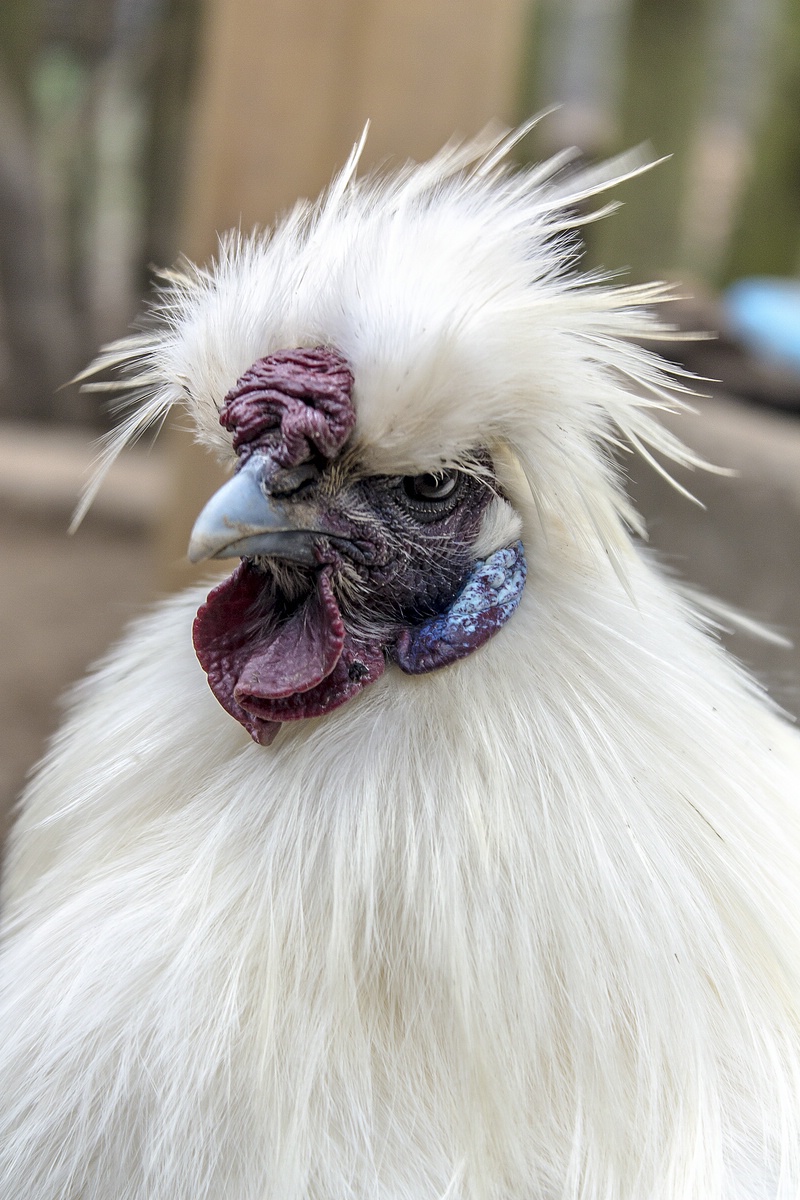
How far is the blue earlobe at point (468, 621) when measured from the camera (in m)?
1.29

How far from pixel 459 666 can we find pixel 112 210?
8807 mm

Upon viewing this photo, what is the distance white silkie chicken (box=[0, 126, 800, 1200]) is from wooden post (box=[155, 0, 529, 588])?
5.56ft

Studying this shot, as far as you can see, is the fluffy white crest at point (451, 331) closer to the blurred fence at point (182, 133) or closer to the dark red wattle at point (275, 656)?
the dark red wattle at point (275, 656)

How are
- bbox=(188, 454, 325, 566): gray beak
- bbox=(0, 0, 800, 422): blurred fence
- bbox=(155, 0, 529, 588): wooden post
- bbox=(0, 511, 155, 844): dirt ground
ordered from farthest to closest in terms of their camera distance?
bbox=(0, 0, 800, 422): blurred fence < bbox=(0, 511, 155, 844): dirt ground < bbox=(155, 0, 529, 588): wooden post < bbox=(188, 454, 325, 566): gray beak

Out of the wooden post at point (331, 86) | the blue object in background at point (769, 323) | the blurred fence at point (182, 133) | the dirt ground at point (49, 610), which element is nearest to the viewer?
the wooden post at point (331, 86)

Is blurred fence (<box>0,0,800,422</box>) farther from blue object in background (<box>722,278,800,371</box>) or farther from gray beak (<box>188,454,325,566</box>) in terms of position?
gray beak (<box>188,454,325,566</box>)

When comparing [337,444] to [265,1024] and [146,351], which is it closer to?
[146,351]

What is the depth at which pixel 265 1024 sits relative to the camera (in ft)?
4.03

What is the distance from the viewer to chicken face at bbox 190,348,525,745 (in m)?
1.20

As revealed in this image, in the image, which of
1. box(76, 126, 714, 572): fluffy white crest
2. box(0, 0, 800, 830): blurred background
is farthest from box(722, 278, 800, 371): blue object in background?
box(76, 126, 714, 572): fluffy white crest

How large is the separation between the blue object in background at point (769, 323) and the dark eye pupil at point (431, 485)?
2.77 metres

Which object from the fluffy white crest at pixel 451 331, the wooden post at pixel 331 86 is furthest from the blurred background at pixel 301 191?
the fluffy white crest at pixel 451 331

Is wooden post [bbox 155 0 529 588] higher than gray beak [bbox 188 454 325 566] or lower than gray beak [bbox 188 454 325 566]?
higher

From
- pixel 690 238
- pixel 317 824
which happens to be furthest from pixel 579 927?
pixel 690 238
